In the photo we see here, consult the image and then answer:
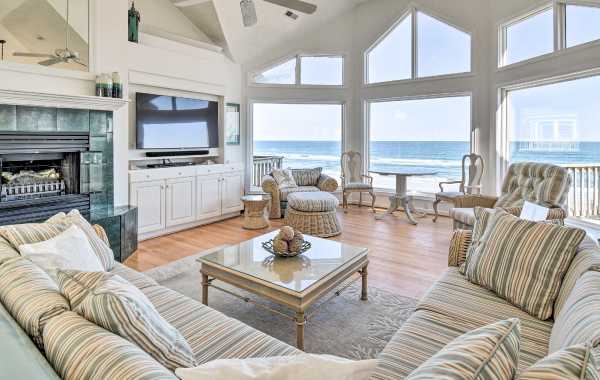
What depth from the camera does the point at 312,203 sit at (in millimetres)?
4629

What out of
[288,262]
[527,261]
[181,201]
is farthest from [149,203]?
[527,261]

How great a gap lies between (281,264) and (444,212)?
4.32m

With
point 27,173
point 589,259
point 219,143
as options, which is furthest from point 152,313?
point 219,143

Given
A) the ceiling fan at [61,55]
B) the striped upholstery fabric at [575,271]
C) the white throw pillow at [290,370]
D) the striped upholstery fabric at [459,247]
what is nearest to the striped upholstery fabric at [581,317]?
the striped upholstery fabric at [575,271]

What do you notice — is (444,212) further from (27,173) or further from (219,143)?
(27,173)

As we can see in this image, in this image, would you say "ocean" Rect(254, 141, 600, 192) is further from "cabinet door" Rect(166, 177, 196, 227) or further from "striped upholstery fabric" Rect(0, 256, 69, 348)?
"striped upholstery fabric" Rect(0, 256, 69, 348)

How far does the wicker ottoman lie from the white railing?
2.78m

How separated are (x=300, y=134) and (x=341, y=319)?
496 centimetres

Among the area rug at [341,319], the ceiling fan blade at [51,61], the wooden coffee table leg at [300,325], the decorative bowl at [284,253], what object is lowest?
the area rug at [341,319]

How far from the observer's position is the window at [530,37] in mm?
4435

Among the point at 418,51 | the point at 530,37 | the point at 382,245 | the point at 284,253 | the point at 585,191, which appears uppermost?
the point at 418,51

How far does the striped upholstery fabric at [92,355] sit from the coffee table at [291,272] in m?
1.19

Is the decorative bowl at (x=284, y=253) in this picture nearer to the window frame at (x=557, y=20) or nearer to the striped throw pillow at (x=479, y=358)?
the striped throw pillow at (x=479, y=358)

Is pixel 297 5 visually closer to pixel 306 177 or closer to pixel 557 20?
pixel 306 177
